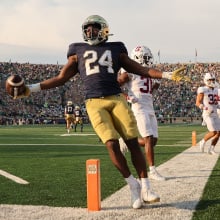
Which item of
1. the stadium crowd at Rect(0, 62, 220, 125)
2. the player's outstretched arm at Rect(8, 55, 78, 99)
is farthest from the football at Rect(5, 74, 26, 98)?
the stadium crowd at Rect(0, 62, 220, 125)

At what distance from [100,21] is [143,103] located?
2.49m

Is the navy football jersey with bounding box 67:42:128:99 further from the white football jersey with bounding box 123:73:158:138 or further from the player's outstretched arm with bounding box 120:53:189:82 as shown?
the white football jersey with bounding box 123:73:158:138

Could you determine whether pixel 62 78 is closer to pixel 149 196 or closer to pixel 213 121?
pixel 149 196

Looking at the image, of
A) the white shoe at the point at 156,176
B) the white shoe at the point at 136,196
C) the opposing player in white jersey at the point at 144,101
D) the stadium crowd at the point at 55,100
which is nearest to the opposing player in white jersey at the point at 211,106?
the opposing player in white jersey at the point at 144,101

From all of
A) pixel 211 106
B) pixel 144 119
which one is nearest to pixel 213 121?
pixel 211 106

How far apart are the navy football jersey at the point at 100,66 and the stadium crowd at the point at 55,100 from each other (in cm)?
3933

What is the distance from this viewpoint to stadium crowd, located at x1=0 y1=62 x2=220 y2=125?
157 feet

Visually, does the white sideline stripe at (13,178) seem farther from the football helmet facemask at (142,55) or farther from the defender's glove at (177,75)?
the defender's glove at (177,75)

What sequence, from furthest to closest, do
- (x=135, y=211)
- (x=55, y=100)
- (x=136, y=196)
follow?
(x=55, y=100)
(x=136, y=196)
(x=135, y=211)

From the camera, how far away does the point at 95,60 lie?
14.7ft

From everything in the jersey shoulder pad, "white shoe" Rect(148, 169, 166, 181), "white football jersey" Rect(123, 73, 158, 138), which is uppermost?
the jersey shoulder pad

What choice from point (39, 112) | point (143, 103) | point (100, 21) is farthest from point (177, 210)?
point (39, 112)

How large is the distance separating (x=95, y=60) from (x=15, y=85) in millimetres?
814

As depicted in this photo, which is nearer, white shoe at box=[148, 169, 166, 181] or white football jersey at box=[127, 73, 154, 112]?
white shoe at box=[148, 169, 166, 181]
